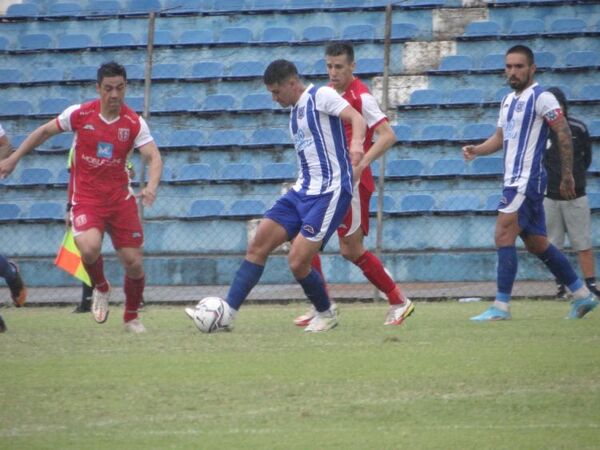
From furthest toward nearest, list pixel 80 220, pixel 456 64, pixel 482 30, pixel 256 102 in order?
pixel 482 30 < pixel 456 64 < pixel 256 102 < pixel 80 220

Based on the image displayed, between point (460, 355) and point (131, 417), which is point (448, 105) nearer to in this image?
point (460, 355)

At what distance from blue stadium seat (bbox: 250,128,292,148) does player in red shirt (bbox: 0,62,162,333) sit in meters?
7.06

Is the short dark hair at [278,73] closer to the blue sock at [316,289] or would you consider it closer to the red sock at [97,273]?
the blue sock at [316,289]

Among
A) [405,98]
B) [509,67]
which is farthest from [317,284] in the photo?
[405,98]

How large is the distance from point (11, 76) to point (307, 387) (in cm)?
1288

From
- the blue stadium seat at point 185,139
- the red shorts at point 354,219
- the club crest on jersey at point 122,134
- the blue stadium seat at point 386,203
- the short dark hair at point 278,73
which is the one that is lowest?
the blue stadium seat at point 386,203

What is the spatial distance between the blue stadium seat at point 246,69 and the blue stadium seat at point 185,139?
1136mm

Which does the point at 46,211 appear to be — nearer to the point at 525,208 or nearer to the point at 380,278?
the point at 380,278

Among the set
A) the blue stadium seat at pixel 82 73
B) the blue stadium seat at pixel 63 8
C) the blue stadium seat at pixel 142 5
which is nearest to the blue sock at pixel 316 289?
the blue stadium seat at pixel 82 73

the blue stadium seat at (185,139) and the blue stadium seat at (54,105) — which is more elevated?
the blue stadium seat at (54,105)

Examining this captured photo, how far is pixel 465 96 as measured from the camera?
17.4 meters

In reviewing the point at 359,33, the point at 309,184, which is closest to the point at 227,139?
the point at 359,33

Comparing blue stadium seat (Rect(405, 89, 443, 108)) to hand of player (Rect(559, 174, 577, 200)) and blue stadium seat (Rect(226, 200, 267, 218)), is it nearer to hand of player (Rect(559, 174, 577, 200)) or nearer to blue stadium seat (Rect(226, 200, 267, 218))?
blue stadium seat (Rect(226, 200, 267, 218))

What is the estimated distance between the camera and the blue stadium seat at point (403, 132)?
17.2 metres
